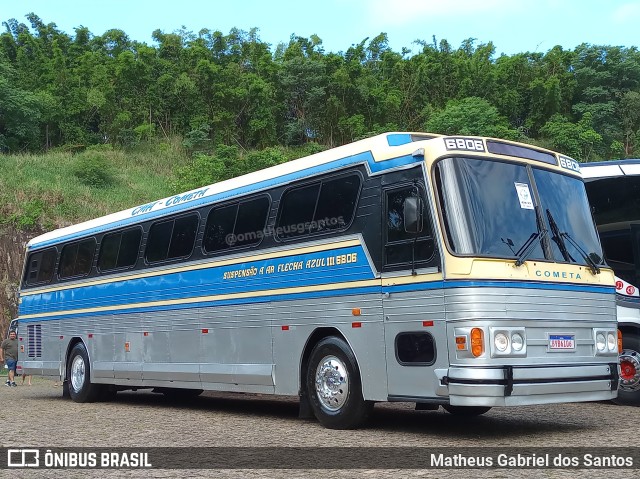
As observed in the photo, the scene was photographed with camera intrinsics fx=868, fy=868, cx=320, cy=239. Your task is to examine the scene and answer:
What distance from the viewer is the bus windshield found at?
9.20 m

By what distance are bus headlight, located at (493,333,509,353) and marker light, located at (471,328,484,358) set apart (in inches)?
5.5

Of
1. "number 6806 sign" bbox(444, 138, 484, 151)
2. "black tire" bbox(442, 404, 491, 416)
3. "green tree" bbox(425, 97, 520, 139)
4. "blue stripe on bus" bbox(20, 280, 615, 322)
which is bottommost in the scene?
"black tire" bbox(442, 404, 491, 416)

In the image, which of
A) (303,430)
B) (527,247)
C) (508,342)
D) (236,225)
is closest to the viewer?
(508,342)

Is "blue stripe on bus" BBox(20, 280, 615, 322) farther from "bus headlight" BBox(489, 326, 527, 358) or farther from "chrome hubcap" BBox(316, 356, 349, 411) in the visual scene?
"chrome hubcap" BBox(316, 356, 349, 411)

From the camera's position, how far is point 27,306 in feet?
65.5

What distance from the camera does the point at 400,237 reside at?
980 centimetres

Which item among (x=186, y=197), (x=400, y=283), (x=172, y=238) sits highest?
(x=186, y=197)

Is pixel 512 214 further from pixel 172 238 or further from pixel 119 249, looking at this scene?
pixel 119 249

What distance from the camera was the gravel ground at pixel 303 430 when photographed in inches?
301

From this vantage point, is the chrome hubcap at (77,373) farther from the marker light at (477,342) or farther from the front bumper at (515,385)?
the marker light at (477,342)

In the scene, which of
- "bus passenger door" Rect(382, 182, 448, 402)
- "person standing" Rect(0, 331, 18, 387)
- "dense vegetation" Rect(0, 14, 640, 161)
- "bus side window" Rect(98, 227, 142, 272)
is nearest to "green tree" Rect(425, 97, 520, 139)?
"dense vegetation" Rect(0, 14, 640, 161)

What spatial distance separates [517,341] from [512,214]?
4.74 feet

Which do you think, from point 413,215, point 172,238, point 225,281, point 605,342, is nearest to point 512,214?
point 413,215

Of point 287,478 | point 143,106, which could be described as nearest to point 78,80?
point 143,106
